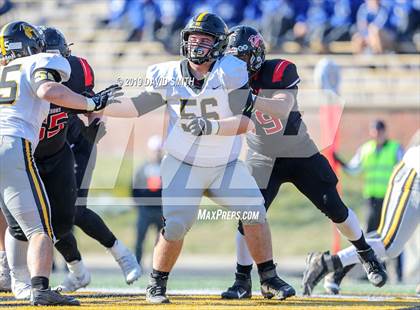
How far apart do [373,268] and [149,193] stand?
4.83m

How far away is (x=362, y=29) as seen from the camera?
15.0 m

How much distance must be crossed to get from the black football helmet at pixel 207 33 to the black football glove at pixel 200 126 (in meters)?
0.43

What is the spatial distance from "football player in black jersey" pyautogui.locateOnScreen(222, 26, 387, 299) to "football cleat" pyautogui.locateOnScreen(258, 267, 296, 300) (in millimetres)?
311

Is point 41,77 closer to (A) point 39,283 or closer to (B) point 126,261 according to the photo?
(A) point 39,283

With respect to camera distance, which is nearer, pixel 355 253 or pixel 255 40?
pixel 255 40

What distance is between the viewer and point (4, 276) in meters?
6.38

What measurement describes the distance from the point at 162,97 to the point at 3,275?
171cm

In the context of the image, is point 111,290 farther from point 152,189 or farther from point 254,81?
point 152,189

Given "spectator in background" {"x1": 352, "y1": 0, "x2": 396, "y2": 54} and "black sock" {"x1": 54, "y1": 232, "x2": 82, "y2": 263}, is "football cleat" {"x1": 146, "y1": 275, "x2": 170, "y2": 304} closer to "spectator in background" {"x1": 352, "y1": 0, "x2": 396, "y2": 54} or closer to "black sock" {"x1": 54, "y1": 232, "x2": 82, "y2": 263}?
"black sock" {"x1": 54, "y1": 232, "x2": 82, "y2": 263}

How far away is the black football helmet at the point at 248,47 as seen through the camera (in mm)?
6047

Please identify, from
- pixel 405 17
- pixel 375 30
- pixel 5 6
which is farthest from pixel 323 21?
pixel 5 6

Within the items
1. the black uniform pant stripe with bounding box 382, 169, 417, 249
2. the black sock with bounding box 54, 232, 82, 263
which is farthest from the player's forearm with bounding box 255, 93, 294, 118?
the black sock with bounding box 54, 232, 82, 263

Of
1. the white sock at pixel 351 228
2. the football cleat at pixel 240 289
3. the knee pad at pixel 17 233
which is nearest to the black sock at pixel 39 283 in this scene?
the knee pad at pixel 17 233

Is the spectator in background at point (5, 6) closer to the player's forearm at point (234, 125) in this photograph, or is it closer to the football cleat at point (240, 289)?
the football cleat at point (240, 289)
